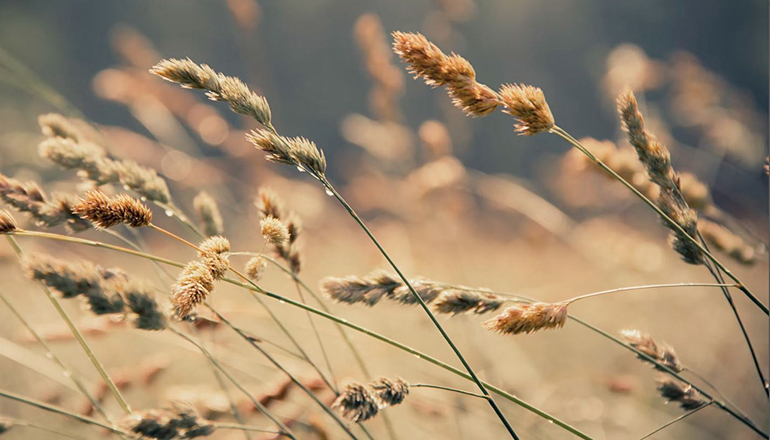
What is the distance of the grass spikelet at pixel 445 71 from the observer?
24.3 inches

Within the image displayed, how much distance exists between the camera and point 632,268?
1.58 meters

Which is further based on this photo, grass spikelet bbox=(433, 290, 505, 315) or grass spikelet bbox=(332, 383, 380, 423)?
grass spikelet bbox=(433, 290, 505, 315)

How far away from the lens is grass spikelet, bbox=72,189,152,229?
542 mm

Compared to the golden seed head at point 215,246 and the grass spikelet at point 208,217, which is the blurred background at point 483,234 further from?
the golden seed head at point 215,246

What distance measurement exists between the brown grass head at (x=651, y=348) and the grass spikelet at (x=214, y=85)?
0.56 meters

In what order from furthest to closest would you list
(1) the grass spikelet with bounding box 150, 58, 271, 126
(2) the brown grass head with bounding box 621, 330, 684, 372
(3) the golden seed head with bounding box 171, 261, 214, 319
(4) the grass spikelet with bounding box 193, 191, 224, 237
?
(4) the grass spikelet with bounding box 193, 191, 224, 237 → (2) the brown grass head with bounding box 621, 330, 684, 372 → (1) the grass spikelet with bounding box 150, 58, 271, 126 → (3) the golden seed head with bounding box 171, 261, 214, 319

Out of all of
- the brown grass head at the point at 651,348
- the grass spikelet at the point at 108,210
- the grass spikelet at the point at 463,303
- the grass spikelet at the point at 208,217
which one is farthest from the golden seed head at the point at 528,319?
the grass spikelet at the point at 208,217

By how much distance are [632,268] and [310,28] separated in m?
8.28

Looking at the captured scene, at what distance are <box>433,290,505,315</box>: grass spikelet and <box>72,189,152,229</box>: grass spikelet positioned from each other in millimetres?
364

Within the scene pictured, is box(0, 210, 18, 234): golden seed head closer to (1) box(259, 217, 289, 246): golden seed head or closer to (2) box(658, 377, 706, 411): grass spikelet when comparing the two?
(1) box(259, 217, 289, 246): golden seed head

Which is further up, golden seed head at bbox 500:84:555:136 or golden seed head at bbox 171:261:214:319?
golden seed head at bbox 500:84:555:136

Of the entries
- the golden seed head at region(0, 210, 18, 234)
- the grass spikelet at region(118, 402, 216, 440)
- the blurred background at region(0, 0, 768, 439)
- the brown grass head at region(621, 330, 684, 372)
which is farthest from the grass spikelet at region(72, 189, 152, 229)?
the brown grass head at region(621, 330, 684, 372)

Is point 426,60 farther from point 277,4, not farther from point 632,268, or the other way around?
point 277,4

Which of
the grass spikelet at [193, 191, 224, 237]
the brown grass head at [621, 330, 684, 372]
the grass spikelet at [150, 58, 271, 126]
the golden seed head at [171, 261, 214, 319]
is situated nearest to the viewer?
the golden seed head at [171, 261, 214, 319]
